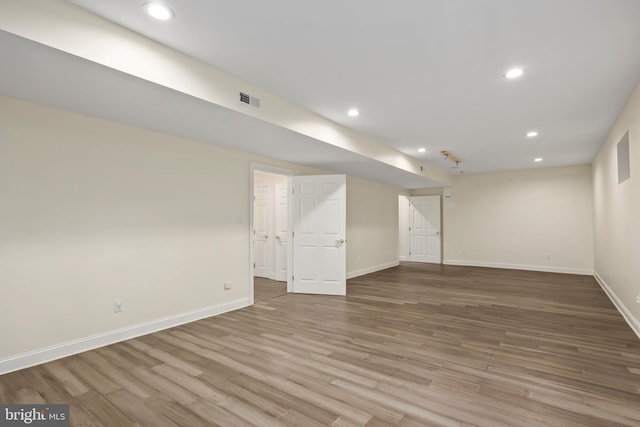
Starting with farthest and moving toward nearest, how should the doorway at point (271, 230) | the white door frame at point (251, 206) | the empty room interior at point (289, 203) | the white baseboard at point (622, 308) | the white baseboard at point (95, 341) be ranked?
the doorway at point (271, 230) < the white door frame at point (251, 206) < the white baseboard at point (622, 308) < the white baseboard at point (95, 341) < the empty room interior at point (289, 203)

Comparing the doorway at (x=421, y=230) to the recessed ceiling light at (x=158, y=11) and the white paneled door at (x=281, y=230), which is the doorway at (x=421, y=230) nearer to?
the white paneled door at (x=281, y=230)

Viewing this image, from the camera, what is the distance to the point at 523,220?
8.62 metres

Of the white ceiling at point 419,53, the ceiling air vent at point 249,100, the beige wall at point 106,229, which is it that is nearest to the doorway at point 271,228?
the beige wall at point 106,229

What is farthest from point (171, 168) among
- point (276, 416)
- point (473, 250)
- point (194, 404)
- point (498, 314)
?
point (473, 250)

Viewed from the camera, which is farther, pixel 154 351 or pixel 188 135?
pixel 188 135

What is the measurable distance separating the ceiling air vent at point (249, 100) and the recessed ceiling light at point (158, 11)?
0.99 meters

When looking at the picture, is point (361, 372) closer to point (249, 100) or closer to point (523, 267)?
point (249, 100)

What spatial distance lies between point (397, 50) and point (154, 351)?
141 inches

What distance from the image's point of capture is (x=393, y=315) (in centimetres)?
454

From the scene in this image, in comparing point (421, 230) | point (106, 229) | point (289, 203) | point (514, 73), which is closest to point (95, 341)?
point (106, 229)

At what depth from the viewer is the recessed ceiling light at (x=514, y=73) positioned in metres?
2.98

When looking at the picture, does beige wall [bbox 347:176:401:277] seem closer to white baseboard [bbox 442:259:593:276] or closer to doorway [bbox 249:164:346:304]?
doorway [bbox 249:164:346:304]

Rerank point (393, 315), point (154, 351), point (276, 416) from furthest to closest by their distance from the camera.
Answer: point (393, 315) → point (154, 351) → point (276, 416)

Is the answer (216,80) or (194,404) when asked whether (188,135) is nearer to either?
(216,80)
